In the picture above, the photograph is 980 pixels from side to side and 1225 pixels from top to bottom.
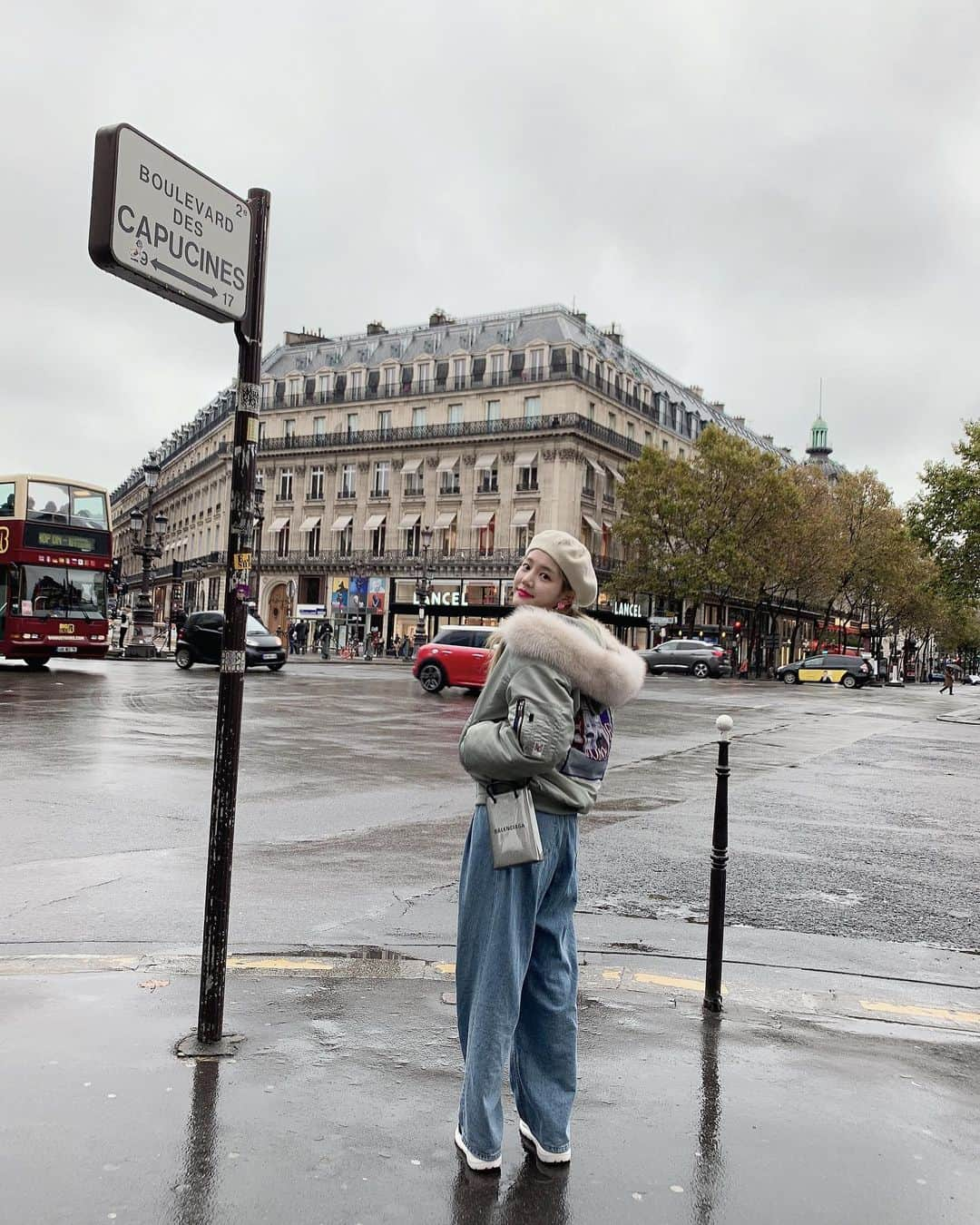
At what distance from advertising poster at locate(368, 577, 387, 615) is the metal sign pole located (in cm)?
6049

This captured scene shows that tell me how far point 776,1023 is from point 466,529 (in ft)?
191

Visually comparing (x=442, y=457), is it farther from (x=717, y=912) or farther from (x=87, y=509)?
(x=717, y=912)

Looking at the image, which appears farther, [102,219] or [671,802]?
[671,802]

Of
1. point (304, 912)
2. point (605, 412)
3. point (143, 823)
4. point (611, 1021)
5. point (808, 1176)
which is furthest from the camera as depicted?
point (605, 412)

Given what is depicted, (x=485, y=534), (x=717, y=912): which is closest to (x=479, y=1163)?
(x=717, y=912)

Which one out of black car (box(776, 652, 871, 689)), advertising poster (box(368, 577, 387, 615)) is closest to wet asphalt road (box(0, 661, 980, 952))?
black car (box(776, 652, 871, 689))

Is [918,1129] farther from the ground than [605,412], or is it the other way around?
[605,412]

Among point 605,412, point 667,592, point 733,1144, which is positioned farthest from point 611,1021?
point 605,412

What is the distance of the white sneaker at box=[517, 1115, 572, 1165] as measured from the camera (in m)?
2.90

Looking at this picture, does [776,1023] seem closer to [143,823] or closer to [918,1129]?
[918,1129]

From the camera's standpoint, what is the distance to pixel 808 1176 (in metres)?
2.89

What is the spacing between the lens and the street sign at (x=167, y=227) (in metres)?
3.07

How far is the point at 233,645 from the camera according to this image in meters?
3.65

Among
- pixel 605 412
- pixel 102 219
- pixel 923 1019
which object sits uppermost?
pixel 605 412
